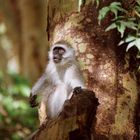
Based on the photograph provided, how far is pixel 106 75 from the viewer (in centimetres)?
395

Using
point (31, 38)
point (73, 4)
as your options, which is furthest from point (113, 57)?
point (31, 38)

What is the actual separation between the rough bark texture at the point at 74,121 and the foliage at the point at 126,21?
53 centimetres

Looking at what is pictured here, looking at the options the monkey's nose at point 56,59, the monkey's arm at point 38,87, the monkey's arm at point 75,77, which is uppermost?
the monkey's nose at point 56,59

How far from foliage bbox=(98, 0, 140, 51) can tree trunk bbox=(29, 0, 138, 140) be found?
0.09m

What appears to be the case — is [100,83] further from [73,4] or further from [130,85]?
[73,4]

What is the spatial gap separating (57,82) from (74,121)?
55.4 inches

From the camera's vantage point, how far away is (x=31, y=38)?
11102mm

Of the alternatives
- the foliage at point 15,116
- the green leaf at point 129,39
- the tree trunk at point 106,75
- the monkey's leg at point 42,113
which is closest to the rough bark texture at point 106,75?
the tree trunk at point 106,75

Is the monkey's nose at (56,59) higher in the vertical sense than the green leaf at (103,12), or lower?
lower

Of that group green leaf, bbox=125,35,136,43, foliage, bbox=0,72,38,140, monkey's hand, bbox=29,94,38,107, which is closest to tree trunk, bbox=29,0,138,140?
green leaf, bbox=125,35,136,43

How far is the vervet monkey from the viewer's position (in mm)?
4430

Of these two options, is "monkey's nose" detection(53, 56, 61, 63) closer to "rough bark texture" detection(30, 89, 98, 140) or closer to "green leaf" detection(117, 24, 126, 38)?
"green leaf" detection(117, 24, 126, 38)

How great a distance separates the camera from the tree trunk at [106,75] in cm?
385

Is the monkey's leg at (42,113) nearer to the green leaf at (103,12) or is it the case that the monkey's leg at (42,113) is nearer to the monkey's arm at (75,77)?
the monkey's arm at (75,77)
